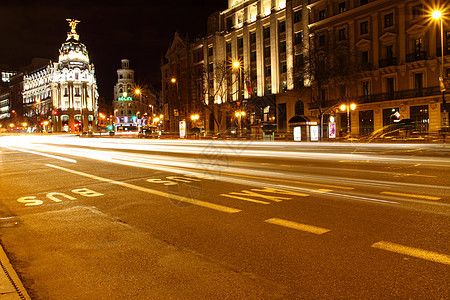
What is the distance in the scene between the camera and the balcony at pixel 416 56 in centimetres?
3800

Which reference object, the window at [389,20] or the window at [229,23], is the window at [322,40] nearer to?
the window at [389,20]

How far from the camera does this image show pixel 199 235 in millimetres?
5816

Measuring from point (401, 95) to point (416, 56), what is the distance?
4.19m

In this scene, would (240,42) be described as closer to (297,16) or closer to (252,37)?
(252,37)

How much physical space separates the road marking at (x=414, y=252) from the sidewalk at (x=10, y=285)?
427cm

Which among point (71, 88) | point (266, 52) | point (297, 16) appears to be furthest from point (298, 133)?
point (71, 88)

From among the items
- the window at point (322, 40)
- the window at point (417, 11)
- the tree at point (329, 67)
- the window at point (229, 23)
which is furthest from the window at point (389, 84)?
the window at point (229, 23)

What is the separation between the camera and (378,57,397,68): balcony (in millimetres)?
40594

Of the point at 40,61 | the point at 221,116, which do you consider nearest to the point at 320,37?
the point at 221,116

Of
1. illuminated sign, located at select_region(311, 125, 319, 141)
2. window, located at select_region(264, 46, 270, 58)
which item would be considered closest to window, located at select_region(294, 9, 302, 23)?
window, located at select_region(264, 46, 270, 58)

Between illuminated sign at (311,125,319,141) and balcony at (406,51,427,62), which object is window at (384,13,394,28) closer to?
balcony at (406,51,427,62)

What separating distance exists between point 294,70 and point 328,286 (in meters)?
43.4

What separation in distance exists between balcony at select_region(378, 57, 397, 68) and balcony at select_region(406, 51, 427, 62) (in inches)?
55.1

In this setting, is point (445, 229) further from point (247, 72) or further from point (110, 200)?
point (247, 72)
